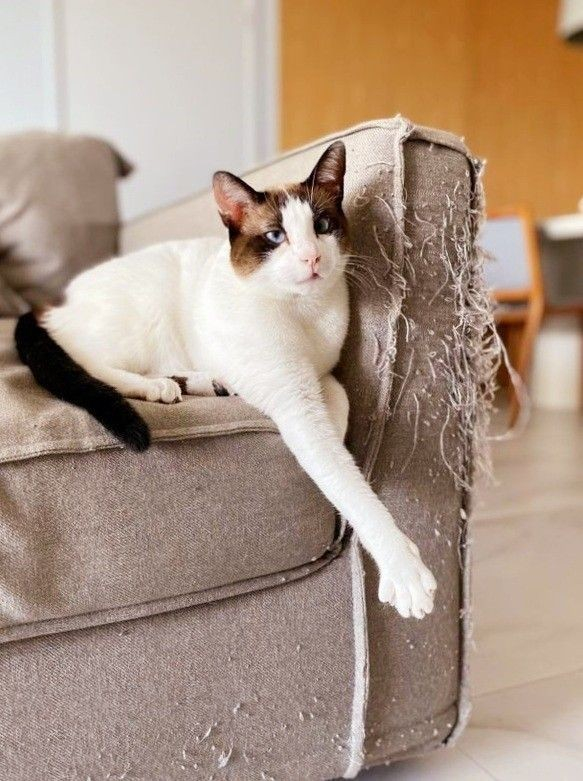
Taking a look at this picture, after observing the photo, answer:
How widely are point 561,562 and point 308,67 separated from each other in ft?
7.92

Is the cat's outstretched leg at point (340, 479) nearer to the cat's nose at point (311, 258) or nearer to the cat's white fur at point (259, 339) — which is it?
the cat's white fur at point (259, 339)

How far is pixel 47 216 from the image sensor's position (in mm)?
1642

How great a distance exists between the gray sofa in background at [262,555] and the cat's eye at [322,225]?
6 centimetres

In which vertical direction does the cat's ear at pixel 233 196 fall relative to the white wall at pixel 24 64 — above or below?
below

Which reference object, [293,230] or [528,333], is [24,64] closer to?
[293,230]

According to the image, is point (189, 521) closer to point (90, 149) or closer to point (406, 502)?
point (406, 502)

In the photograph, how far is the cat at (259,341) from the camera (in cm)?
Answer: 75

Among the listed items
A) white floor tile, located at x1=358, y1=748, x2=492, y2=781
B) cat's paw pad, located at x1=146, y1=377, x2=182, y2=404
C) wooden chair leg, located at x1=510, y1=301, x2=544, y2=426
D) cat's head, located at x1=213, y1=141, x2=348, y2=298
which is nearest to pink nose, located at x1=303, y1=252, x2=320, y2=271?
cat's head, located at x1=213, y1=141, x2=348, y2=298

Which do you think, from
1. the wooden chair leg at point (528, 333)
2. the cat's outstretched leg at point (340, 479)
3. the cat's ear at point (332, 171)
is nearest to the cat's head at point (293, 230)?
the cat's ear at point (332, 171)

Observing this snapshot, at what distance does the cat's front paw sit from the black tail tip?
0.91ft

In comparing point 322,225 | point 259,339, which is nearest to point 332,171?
point 322,225

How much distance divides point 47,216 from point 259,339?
1.03 metres

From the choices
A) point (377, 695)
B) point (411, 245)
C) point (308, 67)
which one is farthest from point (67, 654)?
point (308, 67)

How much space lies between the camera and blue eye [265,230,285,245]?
842 mm
